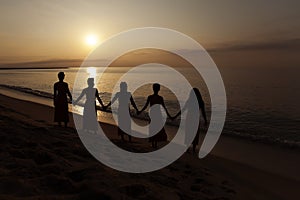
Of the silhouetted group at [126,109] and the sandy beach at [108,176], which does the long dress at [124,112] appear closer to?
the silhouetted group at [126,109]

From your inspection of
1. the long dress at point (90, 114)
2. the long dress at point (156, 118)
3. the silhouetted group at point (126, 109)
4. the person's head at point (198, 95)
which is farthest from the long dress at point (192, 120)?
the long dress at point (90, 114)

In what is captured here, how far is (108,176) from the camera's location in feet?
18.6

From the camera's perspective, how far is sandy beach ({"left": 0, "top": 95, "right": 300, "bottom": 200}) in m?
4.89

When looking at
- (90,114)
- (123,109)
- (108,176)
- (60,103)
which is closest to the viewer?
(108,176)

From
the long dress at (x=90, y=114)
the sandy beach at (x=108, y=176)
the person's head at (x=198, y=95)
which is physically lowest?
the sandy beach at (x=108, y=176)

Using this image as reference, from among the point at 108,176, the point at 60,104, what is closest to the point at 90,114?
the point at 60,104

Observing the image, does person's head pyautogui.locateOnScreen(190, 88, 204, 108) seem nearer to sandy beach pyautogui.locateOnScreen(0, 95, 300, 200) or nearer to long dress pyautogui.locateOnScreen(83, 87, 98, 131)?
sandy beach pyautogui.locateOnScreen(0, 95, 300, 200)

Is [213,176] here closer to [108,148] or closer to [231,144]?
[108,148]

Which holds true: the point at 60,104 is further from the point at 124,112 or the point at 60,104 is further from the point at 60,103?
the point at 124,112

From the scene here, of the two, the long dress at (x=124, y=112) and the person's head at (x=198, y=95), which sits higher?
the person's head at (x=198, y=95)

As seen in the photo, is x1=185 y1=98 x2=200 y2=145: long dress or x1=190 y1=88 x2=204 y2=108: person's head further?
x1=185 y1=98 x2=200 y2=145: long dress

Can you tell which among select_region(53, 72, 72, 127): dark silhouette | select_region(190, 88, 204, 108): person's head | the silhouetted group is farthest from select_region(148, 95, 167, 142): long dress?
select_region(53, 72, 72, 127): dark silhouette

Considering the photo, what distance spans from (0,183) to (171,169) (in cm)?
390

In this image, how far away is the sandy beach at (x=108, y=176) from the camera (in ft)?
16.1
